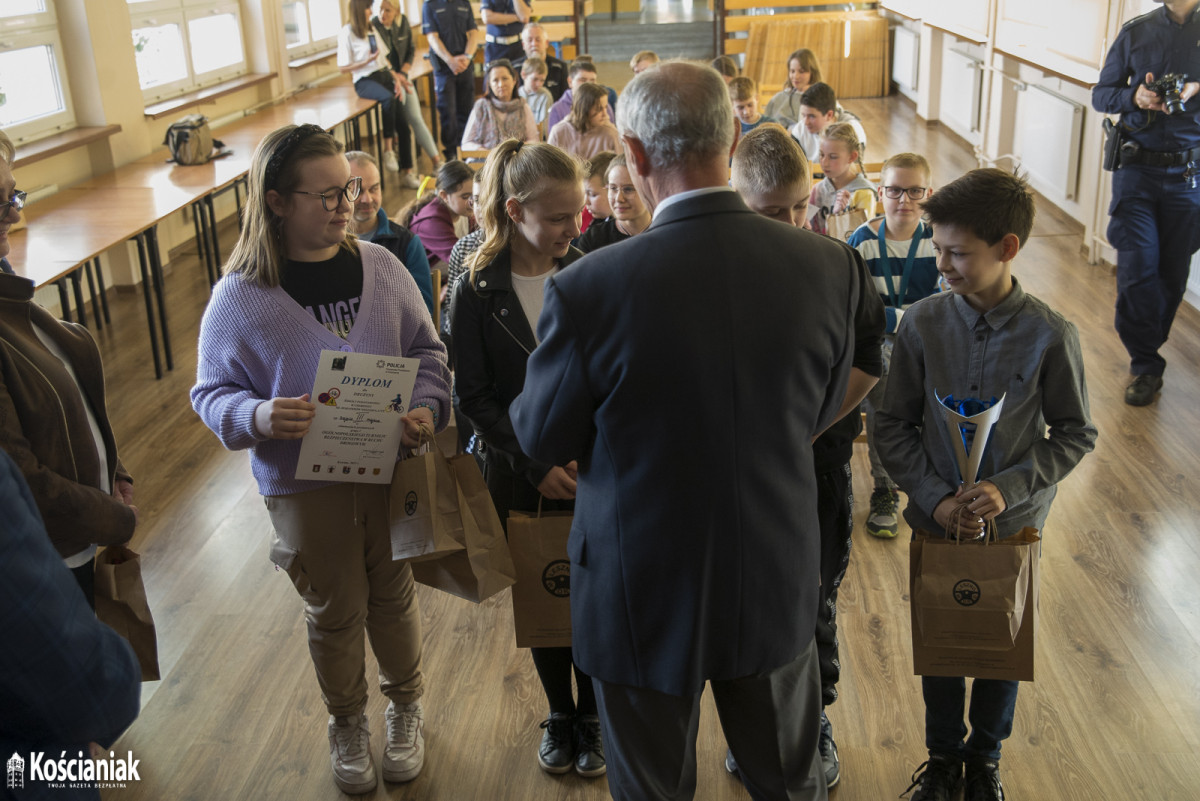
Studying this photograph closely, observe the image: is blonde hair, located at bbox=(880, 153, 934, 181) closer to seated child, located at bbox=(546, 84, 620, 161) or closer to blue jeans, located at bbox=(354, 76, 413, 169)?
seated child, located at bbox=(546, 84, 620, 161)

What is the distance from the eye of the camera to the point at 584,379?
1403 mm

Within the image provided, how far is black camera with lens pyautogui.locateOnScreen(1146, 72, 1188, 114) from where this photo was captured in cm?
405

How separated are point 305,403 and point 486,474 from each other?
50 cm

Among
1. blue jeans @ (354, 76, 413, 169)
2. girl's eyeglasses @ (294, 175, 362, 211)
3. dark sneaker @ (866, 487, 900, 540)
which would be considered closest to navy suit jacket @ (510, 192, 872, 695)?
girl's eyeglasses @ (294, 175, 362, 211)

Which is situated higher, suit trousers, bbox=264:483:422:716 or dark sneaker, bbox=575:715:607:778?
suit trousers, bbox=264:483:422:716

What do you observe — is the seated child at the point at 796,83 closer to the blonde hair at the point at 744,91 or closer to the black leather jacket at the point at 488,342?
the blonde hair at the point at 744,91

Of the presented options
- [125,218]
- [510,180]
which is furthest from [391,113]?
[510,180]

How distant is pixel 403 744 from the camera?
2.44m

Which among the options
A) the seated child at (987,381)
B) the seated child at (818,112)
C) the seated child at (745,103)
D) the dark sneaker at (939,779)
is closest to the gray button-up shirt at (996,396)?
the seated child at (987,381)

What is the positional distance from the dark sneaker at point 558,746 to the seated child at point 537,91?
5.72m

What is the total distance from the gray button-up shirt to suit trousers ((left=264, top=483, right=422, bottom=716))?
111 centimetres

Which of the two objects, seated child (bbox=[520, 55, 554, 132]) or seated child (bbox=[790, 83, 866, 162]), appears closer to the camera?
seated child (bbox=[790, 83, 866, 162])

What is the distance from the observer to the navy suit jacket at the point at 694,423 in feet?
4.50

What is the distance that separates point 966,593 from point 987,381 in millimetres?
419
